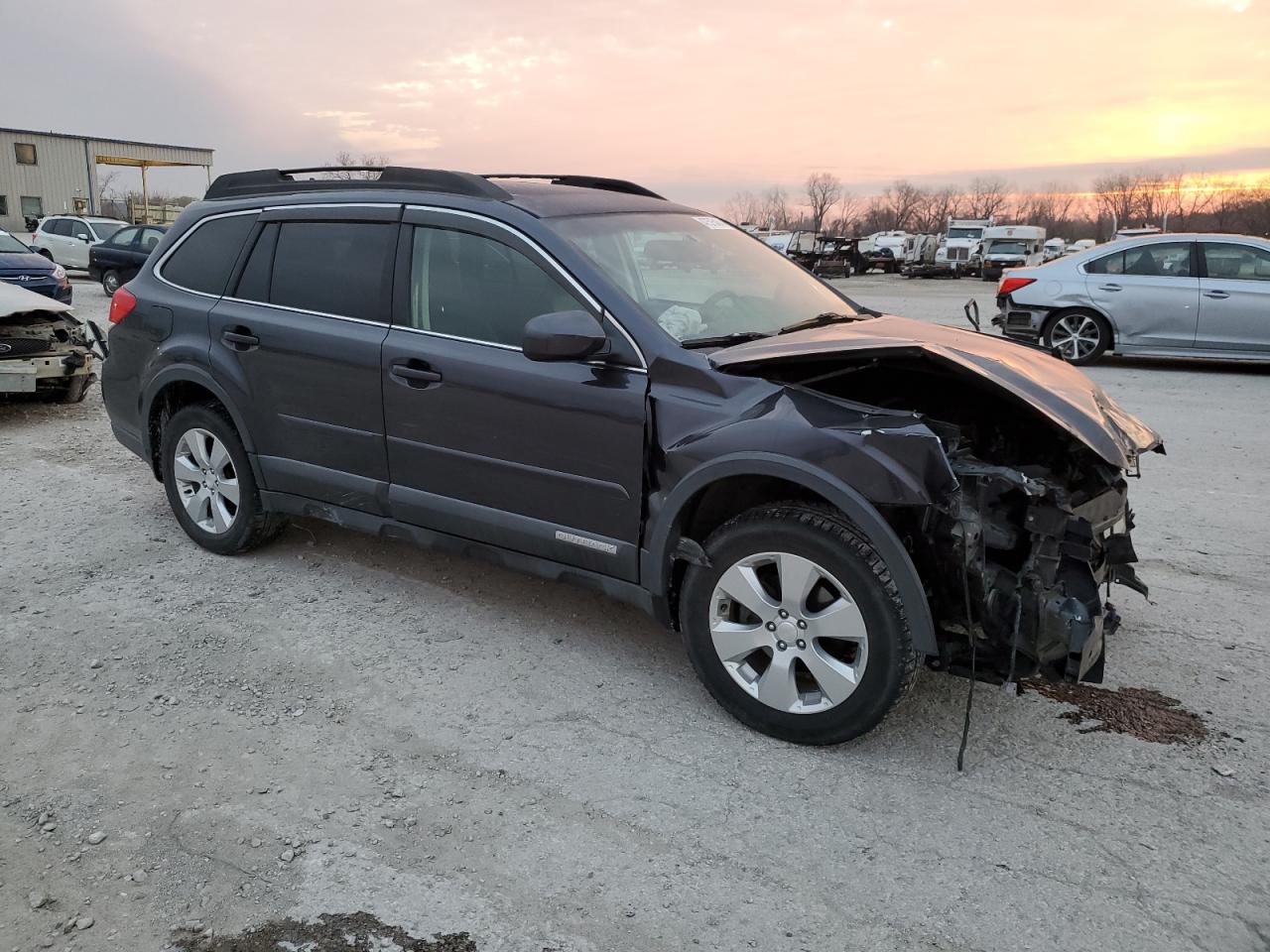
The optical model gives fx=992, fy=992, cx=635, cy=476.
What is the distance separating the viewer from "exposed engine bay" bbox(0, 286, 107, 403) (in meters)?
7.95

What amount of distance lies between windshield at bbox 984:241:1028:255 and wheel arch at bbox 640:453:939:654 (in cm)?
3472

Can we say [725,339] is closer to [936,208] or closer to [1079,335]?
[1079,335]

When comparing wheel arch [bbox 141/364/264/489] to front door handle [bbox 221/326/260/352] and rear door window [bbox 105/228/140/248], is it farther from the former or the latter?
rear door window [bbox 105/228/140/248]

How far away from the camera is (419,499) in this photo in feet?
13.5

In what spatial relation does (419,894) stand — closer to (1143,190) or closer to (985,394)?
(985,394)

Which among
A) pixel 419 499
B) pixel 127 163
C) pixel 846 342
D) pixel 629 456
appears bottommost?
pixel 419 499

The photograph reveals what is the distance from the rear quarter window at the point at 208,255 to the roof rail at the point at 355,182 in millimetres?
168

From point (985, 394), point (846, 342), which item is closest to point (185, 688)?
point (846, 342)

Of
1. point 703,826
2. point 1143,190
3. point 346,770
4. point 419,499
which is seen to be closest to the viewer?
point 703,826

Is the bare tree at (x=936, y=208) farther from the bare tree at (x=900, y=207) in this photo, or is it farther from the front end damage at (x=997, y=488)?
the front end damage at (x=997, y=488)

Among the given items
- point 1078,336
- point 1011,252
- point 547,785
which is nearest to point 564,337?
point 547,785

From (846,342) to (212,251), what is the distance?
3.27 m

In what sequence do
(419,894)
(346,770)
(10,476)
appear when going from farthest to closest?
(10,476) < (346,770) < (419,894)

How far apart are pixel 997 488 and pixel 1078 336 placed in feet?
31.7
